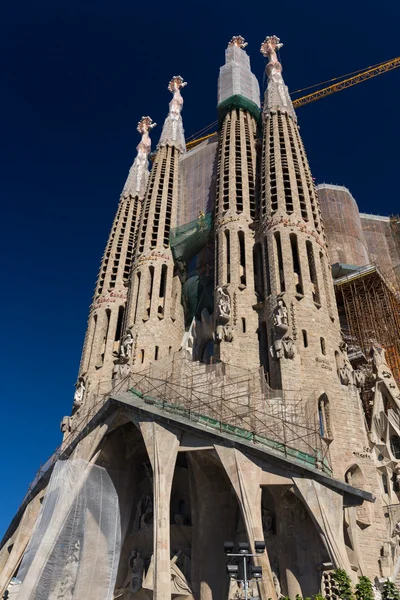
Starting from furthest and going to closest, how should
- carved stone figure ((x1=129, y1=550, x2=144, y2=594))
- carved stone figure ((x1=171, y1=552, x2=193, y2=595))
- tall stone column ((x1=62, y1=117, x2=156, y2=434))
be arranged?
tall stone column ((x1=62, y1=117, x2=156, y2=434)) → carved stone figure ((x1=129, y1=550, x2=144, y2=594)) → carved stone figure ((x1=171, y1=552, x2=193, y2=595))

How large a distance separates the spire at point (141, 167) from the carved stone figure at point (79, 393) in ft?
55.3

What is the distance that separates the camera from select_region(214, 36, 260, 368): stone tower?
2508cm

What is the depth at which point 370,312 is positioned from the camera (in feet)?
102

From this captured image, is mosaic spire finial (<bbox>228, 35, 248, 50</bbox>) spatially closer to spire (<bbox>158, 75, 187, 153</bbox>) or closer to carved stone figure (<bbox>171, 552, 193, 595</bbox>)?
spire (<bbox>158, 75, 187, 153</bbox>)

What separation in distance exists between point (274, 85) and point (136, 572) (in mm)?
30308

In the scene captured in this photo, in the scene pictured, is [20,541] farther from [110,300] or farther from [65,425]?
[110,300]

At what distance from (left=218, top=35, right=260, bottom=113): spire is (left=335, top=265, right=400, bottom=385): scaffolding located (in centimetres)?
1483

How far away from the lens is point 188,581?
20.2m

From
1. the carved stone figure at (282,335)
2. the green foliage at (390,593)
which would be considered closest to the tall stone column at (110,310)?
the carved stone figure at (282,335)

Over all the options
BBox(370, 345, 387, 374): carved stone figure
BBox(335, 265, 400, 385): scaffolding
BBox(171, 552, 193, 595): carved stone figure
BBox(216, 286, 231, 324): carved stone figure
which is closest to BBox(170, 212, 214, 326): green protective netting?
BBox(216, 286, 231, 324): carved stone figure

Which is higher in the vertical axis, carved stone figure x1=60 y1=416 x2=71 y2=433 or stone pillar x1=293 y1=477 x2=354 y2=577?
carved stone figure x1=60 y1=416 x2=71 y2=433

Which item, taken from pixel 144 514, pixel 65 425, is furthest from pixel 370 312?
pixel 65 425

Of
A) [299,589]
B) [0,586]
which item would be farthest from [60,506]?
[299,589]

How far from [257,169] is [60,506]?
22404mm
